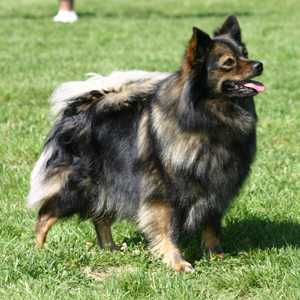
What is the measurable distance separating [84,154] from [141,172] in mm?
482

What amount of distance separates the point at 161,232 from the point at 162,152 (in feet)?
1.88

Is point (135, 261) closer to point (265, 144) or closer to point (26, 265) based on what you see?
point (26, 265)

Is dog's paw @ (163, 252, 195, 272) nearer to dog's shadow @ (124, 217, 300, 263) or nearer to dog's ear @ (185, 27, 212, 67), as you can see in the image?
dog's shadow @ (124, 217, 300, 263)

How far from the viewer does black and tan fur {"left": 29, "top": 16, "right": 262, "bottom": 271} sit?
15.5 ft

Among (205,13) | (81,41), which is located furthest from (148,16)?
(81,41)

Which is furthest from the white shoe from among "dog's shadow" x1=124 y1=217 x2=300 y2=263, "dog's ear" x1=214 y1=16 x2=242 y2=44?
"dog's ear" x1=214 y1=16 x2=242 y2=44

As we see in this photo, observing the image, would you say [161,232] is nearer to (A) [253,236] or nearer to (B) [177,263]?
(B) [177,263]

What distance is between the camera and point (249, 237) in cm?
553

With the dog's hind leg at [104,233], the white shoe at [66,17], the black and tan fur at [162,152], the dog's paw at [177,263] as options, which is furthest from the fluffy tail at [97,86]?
the white shoe at [66,17]

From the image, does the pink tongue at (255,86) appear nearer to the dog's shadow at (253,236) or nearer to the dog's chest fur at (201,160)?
the dog's chest fur at (201,160)

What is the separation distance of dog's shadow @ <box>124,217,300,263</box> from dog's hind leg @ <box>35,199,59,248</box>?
0.65 metres

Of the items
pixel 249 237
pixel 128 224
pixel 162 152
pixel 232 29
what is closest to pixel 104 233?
pixel 128 224

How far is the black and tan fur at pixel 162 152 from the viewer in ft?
15.5

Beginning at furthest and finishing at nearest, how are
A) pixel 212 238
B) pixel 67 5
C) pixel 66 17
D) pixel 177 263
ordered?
1. pixel 67 5
2. pixel 66 17
3. pixel 212 238
4. pixel 177 263
